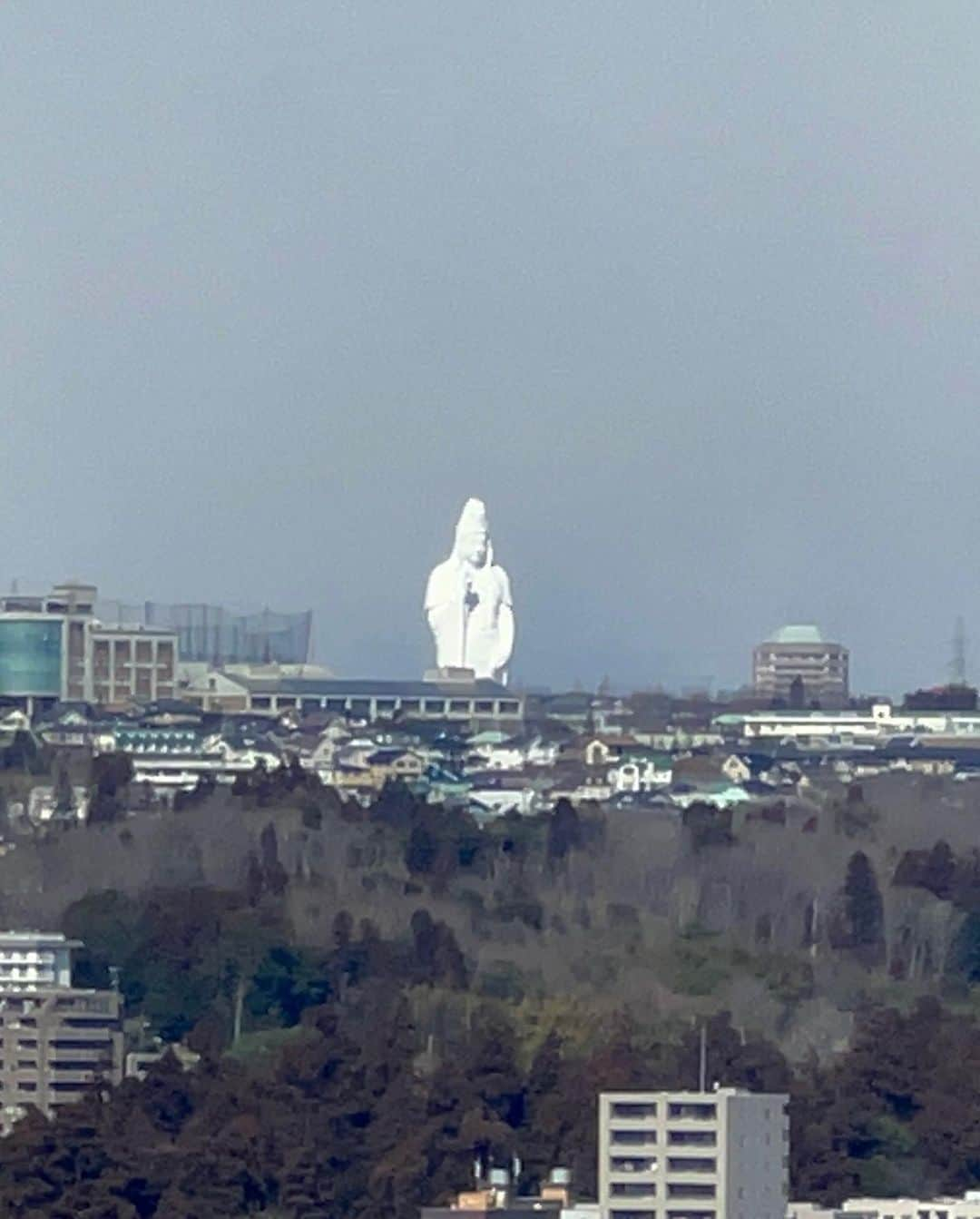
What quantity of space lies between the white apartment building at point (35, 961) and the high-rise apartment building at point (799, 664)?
2935 inches

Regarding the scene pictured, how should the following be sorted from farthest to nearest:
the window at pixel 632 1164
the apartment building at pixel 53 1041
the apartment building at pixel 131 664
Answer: the apartment building at pixel 131 664, the apartment building at pixel 53 1041, the window at pixel 632 1164

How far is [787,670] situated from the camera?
154625 mm

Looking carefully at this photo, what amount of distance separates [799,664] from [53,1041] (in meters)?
83.9

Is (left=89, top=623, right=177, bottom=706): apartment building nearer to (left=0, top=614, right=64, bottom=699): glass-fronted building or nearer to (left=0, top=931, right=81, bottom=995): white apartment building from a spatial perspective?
(left=0, top=614, right=64, bottom=699): glass-fronted building

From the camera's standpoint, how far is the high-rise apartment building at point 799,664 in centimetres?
15275

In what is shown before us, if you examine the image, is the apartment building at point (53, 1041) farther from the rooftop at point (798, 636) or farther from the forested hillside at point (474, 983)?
the rooftop at point (798, 636)

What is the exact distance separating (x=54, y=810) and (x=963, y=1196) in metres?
39.7

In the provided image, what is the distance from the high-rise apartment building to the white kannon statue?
6.91m

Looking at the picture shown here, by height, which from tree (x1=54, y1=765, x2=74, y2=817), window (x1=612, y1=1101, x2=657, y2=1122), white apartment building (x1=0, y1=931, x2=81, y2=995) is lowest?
window (x1=612, y1=1101, x2=657, y2=1122)

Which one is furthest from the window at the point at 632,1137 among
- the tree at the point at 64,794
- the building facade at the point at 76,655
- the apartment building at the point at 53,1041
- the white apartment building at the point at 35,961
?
the building facade at the point at 76,655

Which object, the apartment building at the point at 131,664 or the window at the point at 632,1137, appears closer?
the window at the point at 632,1137

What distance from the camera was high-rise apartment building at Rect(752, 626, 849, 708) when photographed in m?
153

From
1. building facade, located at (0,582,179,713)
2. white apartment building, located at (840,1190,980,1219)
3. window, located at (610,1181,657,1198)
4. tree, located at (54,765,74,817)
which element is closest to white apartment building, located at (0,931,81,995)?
white apartment building, located at (840,1190,980,1219)

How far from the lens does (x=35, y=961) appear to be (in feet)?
250
